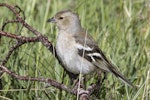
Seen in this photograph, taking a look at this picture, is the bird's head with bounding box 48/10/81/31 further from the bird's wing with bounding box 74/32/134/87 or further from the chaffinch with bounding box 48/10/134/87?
the bird's wing with bounding box 74/32/134/87

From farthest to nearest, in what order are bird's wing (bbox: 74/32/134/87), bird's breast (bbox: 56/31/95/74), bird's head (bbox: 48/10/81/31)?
bird's head (bbox: 48/10/81/31) → bird's wing (bbox: 74/32/134/87) → bird's breast (bbox: 56/31/95/74)

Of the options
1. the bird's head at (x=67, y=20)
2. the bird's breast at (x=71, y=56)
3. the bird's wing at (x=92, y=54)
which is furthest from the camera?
the bird's head at (x=67, y=20)

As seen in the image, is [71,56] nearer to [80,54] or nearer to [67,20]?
[80,54]

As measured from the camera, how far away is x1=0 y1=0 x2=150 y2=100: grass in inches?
163

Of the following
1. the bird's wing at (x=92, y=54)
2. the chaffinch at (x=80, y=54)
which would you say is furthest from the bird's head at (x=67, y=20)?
the bird's wing at (x=92, y=54)

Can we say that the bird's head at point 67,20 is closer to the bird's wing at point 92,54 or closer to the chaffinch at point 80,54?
the chaffinch at point 80,54

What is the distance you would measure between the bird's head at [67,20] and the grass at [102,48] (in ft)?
0.85

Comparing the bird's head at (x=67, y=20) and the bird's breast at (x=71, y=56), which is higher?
the bird's head at (x=67, y=20)

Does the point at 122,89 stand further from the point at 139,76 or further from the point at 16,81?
the point at 16,81

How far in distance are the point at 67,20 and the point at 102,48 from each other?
53 cm

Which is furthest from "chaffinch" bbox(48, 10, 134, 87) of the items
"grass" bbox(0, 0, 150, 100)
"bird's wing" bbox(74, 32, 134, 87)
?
"grass" bbox(0, 0, 150, 100)

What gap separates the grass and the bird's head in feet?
0.85

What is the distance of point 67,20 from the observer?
4641mm

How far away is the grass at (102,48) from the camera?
163 inches
